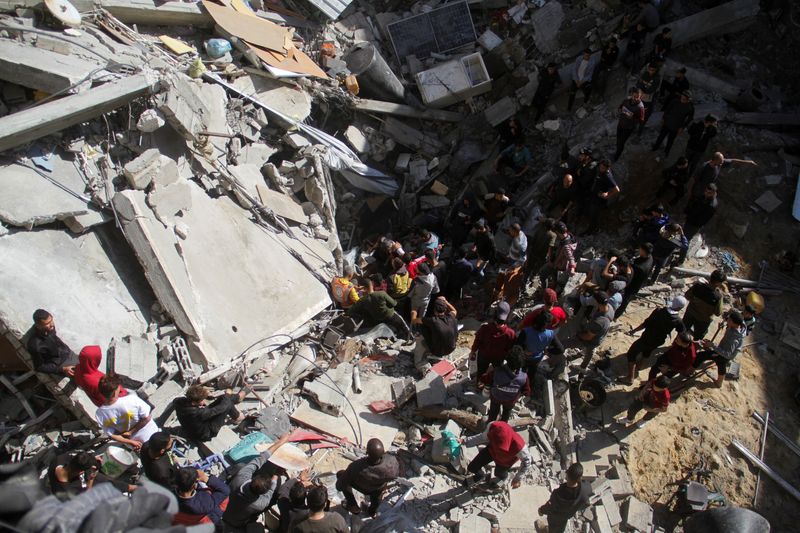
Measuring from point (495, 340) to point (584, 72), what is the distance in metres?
6.68

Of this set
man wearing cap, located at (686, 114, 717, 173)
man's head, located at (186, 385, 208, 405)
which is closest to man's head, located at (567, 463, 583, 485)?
man's head, located at (186, 385, 208, 405)

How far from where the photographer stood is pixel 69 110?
7492 mm

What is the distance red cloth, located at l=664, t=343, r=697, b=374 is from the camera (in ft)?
23.6

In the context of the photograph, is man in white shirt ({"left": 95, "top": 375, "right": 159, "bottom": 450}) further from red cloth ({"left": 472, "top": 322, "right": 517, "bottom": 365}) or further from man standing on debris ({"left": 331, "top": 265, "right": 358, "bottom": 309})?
man standing on debris ({"left": 331, "top": 265, "right": 358, "bottom": 309})

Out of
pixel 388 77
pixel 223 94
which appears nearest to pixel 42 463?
pixel 223 94

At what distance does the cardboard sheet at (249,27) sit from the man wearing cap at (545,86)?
4869 mm

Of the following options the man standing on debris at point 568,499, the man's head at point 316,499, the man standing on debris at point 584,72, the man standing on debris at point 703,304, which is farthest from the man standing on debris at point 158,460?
the man standing on debris at point 584,72

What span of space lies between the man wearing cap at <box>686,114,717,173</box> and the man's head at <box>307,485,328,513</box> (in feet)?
27.4

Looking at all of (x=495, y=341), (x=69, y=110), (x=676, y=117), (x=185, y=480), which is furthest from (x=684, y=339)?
(x=69, y=110)

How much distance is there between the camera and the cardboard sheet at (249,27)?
10.8m

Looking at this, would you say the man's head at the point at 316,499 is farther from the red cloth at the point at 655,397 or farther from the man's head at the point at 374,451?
the red cloth at the point at 655,397

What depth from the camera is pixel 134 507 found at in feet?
A: 11.7

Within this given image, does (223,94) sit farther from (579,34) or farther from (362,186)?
(579,34)

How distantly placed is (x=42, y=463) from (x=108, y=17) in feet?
22.8
